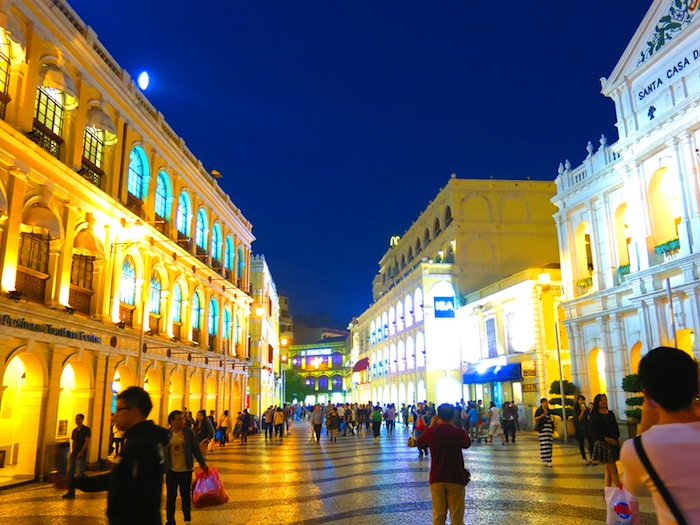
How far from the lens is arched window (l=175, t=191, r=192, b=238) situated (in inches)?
1124

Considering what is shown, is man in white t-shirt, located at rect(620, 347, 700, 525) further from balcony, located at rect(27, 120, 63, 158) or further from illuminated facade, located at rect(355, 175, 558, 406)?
illuminated facade, located at rect(355, 175, 558, 406)

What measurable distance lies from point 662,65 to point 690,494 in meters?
23.1

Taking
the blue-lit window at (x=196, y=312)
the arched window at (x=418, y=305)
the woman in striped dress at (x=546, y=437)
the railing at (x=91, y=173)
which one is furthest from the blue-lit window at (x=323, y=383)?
the woman in striped dress at (x=546, y=437)

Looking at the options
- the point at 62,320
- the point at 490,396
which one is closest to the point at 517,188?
the point at 490,396

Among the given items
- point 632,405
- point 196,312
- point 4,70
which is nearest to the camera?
point 4,70

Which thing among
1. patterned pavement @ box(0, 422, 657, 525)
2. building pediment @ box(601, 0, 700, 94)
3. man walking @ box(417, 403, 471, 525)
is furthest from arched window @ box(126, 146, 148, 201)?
man walking @ box(417, 403, 471, 525)

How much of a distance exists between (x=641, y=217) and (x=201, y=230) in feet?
67.2

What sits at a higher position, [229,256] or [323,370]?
[229,256]

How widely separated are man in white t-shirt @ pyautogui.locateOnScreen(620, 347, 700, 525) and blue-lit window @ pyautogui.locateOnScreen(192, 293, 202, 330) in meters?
28.3

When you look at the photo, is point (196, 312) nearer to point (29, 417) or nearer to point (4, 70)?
point (29, 417)

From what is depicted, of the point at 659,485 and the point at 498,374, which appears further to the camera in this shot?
the point at 498,374

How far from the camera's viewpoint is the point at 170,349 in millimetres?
25406

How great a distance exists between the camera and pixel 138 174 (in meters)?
24.2

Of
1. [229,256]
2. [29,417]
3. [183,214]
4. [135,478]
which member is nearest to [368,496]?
[135,478]
